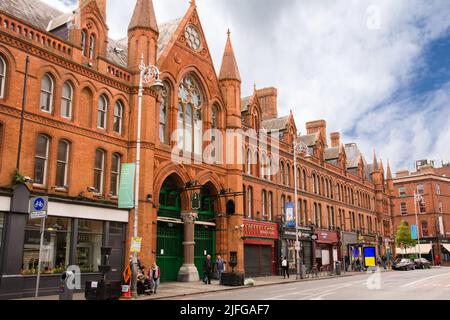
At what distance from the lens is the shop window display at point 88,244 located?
22812 mm

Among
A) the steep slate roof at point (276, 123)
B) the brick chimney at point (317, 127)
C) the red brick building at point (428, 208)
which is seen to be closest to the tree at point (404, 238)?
the red brick building at point (428, 208)

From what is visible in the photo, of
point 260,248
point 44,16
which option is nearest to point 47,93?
point 44,16

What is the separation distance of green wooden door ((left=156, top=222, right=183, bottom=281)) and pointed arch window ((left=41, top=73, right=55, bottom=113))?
10.3 meters

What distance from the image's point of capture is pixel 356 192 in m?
62.1

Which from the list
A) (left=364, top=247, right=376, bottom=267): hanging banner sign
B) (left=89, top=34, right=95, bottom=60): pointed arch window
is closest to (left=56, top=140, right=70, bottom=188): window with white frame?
(left=89, top=34, right=95, bottom=60): pointed arch window

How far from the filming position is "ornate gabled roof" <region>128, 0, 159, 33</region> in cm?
2747

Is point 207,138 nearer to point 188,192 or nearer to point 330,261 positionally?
point 188,192

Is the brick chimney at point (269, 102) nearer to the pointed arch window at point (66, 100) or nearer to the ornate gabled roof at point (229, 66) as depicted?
the ornate gabled roof at point (229, 66)

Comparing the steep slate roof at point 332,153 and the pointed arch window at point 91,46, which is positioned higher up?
the steep slate roof at point 332,153

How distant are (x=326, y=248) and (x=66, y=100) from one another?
36.3 metres

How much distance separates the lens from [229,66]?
3603 centimetres

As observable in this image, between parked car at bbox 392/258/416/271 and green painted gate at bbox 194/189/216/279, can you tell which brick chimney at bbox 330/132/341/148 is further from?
green painted gate at bbox 194/189/216/279

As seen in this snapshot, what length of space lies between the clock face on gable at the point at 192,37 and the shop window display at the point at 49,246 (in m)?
16.2
